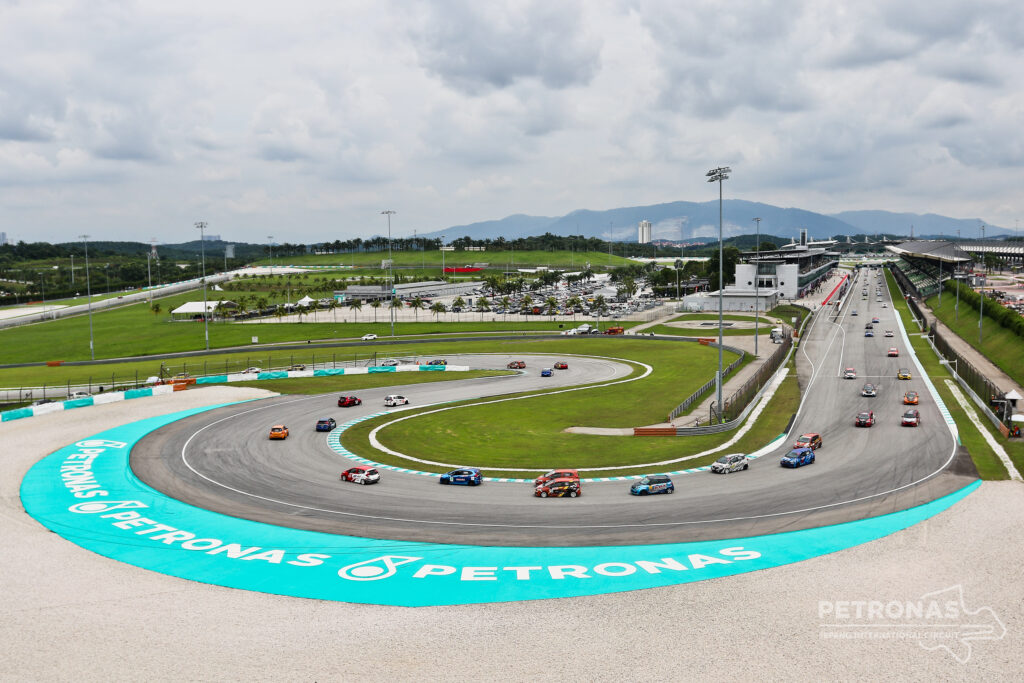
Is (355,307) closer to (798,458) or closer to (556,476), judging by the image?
(556,476)

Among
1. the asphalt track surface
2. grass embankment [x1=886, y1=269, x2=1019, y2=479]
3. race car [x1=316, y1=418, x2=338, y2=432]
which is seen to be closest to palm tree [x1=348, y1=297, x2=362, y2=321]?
the asphalt track surface

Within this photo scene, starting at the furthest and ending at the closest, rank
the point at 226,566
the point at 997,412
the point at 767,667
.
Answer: the point at 997,412 → the point at 226,566 → the point at 767,667

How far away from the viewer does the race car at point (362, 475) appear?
37531 millimetres

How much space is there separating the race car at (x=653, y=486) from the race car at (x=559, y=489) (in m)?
3.07

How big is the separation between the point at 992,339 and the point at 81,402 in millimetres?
102309

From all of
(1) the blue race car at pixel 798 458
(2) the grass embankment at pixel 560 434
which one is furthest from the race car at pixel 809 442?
(2) the grass embankment at pixel 560 434

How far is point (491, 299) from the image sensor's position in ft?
608

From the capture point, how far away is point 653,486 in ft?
115

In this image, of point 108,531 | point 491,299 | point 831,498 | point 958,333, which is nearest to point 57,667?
point 108,531

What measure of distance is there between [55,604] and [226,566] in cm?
572

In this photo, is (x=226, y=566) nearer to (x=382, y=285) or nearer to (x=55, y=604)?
(x=55, y=604)

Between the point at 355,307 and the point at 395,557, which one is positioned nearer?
the point at 395,557

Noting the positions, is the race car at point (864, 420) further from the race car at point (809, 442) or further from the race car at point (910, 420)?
the race car at point (809, 442)

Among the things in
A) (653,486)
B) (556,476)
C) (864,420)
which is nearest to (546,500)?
(556,476)
